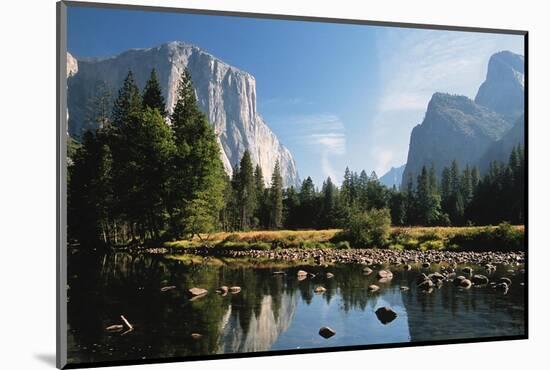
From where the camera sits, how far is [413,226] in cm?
891

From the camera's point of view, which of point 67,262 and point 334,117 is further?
point 334,117

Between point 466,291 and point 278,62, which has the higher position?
point 278,62

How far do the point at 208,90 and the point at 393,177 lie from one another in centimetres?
223

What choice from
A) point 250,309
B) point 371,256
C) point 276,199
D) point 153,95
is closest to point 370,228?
point 371,256

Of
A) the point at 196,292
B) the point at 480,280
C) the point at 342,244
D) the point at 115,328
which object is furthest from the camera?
the point at 480,280

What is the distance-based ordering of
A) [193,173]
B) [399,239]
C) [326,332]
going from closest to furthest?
1. [326,332]
2. [193,173]
3. [399,239]

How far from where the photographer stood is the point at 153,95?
25.8 feet

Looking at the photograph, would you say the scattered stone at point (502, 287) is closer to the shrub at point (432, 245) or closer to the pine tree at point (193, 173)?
the shrub at point (432, 245)

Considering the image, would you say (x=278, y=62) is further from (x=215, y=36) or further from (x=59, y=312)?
(x=59, y=312)

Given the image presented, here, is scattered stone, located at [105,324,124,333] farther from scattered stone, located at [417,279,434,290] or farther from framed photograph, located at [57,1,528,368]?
scattered stone, located at [417,279,434,290]

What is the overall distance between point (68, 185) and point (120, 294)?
3.81ft

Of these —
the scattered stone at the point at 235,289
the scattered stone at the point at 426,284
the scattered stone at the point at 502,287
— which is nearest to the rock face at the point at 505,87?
the scattered stone at the point at 502,287

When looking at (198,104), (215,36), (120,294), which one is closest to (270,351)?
(120,294)

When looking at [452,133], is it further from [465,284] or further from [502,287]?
[502,287]
